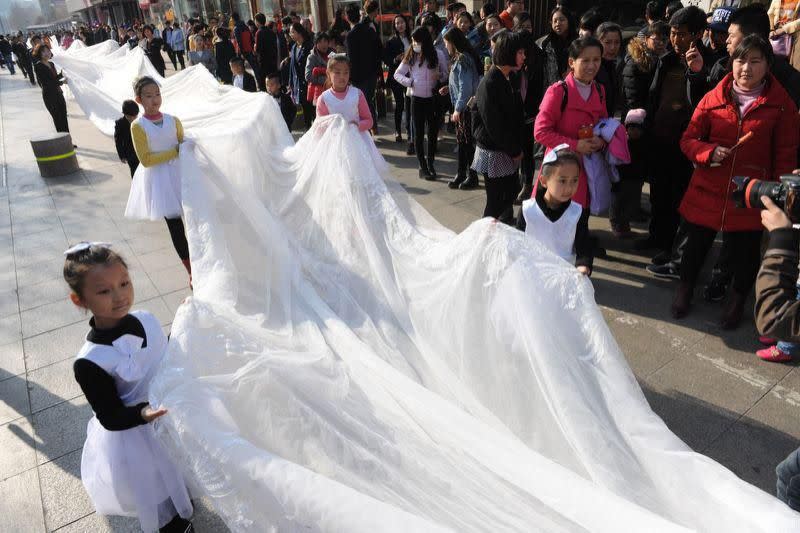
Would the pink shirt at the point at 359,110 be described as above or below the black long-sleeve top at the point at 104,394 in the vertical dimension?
above

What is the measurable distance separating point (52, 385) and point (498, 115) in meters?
4.05

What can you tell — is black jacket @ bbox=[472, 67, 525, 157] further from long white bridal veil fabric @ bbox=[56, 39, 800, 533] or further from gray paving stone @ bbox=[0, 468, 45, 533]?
gray paving stone @ bbox=[0, 468, 45, 533]

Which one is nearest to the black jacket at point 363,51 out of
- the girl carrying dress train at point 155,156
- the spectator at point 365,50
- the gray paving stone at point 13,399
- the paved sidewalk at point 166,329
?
the spectator at point 365,50

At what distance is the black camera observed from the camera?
6.90ft

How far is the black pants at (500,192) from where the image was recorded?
16.4 feet

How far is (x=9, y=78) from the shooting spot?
25.8 metres

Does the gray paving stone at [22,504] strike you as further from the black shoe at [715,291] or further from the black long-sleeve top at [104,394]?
the black shoe at [715,291]

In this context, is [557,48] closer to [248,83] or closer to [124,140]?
[124,140]

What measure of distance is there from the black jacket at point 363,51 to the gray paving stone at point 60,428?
670 cm

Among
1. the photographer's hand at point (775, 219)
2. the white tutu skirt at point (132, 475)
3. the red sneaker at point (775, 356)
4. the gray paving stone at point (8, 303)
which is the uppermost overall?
the photographer's hand at point (775, 219)

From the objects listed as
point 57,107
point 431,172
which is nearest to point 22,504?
point 431,172

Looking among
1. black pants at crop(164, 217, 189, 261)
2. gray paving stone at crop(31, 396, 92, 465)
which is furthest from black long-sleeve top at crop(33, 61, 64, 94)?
gray paving stone at crop(31, 396, 92, 465)

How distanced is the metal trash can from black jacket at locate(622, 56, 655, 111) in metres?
8.47

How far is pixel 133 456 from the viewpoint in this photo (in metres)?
2.21
